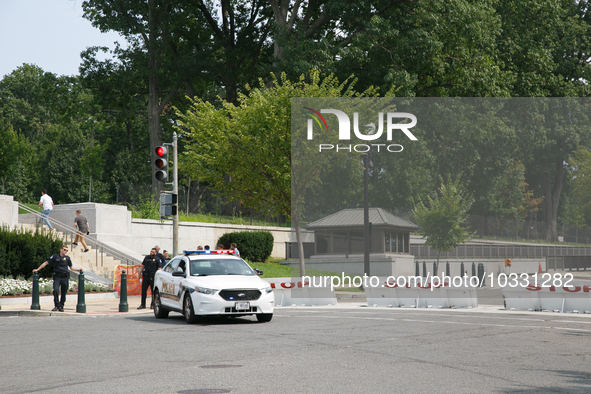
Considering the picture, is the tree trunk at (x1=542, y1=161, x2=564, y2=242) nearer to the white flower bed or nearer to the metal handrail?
the metal handrail

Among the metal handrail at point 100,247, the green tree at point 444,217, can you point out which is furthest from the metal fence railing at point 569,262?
the metal handrail at point 100,247

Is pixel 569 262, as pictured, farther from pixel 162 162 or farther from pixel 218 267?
pixel 218 267

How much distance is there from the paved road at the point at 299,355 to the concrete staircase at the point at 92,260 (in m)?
10.3

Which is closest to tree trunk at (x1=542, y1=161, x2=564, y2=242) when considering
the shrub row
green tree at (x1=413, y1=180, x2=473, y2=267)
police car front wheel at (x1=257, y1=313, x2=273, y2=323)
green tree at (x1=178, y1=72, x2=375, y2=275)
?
green tree at (x1=413, y1=180, x2=473, y2=267)

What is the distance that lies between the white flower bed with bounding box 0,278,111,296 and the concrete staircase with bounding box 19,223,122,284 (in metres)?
2.41

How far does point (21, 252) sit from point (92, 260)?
4274mm

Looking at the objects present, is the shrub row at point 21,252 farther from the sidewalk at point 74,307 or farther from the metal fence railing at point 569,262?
the metal fence railing at point 569,262

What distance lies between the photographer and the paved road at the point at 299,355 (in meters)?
7.59

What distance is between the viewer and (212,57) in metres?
44.4

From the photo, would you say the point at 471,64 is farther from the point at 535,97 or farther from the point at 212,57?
the point at 212,57

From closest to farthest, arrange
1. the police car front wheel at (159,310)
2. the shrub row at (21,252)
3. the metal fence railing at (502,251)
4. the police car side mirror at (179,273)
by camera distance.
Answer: the police car side mirror at (179,273), the police car front wheel at (159,310), the shrub row at (21,252), the metal fence railing at (502,251)

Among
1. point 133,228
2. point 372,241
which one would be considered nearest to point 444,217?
point 372,241

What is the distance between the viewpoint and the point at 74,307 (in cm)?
1994

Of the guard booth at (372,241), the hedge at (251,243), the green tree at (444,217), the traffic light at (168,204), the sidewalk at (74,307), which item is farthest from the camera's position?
the hedge at (251,243)
